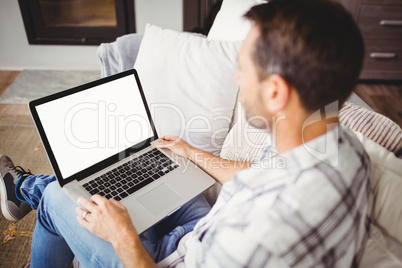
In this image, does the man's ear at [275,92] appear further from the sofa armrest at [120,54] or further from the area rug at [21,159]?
the area rug at [21,159]

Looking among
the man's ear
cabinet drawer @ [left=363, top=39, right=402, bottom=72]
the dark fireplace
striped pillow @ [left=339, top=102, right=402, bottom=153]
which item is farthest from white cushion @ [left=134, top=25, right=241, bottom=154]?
cabinet drawer @ [left=363, top=39, right=402, bottom=72]

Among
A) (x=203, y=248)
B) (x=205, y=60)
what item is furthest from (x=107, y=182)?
(x=205, y=60)

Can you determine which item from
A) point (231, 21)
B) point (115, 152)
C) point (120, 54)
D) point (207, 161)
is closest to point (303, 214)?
point (207, 161)

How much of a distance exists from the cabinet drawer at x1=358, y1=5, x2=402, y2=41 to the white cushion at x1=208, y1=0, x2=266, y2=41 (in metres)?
1.58

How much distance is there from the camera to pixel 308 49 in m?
0.60

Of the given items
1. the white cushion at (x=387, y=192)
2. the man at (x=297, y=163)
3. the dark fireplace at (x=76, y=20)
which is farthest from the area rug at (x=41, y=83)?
the white cushion at (x=387, y=192)

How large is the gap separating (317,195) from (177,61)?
0.84m

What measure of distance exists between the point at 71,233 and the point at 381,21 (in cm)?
274

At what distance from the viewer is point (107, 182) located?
3.31ft

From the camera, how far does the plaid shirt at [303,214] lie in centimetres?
58

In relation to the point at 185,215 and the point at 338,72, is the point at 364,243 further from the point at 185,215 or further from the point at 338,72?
the point at 185,215

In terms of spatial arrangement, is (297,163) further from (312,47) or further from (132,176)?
(132,176)

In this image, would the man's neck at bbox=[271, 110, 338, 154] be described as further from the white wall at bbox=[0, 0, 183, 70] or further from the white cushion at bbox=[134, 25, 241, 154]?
the white wall at bbox=[0, 0, 183, 70]

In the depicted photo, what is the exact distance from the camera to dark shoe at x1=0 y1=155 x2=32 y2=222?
124cm
